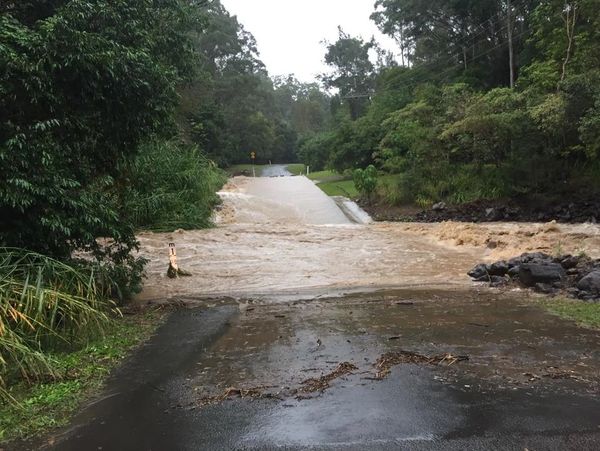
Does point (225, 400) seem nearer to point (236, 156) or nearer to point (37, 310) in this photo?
point (37, 310)

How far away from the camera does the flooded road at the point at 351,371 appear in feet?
13.7

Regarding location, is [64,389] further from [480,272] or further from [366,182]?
[366,182]

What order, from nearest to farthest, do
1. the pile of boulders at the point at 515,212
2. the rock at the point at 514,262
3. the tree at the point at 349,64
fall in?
the rock at the point at 514,262 < the pile of boulders at the point at 515,212 < the tree at the point at 349,64

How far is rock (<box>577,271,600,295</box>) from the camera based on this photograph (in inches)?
346

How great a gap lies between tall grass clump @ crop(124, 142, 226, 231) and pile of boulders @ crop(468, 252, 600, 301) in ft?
38.0

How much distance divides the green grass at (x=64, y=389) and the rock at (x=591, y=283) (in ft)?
22.4

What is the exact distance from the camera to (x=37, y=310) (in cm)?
638

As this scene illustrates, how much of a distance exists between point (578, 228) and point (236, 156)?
5349 centimetres

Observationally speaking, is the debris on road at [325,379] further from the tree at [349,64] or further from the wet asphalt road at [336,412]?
the tree at [349,64]

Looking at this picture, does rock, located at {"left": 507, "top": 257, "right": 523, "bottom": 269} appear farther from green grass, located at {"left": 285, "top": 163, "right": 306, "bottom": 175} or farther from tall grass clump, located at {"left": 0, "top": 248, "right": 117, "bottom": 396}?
green grass, located at {"left": 285, "top": 163, "right": 306, "bottom": 175}

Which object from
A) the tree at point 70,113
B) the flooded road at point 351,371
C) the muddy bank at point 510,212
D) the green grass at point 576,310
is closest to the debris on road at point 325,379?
the flooded road at point 351,371

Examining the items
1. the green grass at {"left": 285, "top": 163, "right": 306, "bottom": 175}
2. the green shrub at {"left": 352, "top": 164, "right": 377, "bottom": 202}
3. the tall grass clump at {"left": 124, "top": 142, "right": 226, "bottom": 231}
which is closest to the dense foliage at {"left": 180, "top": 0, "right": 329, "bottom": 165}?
the green grass at {"left": 285, "top": 163, "right": 306, "bottom": 175}

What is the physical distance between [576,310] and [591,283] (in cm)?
124

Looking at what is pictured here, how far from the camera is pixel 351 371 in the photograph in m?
A: 5.60
